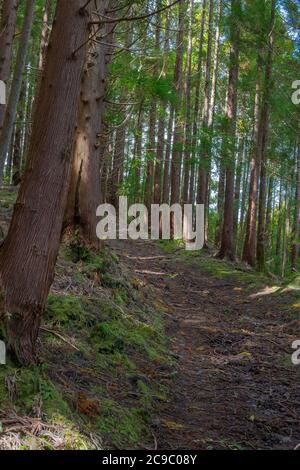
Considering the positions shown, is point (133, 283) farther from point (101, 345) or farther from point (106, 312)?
point (101, 345)

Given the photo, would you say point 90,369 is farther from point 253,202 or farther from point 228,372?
point 253,202

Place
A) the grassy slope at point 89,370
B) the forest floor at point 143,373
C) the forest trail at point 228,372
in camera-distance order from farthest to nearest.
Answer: the forest trail at point 228,372
the forest floor at point 143,373
the grassy slope at point 89,370

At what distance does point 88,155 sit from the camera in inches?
320

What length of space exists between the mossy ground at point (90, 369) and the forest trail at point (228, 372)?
27 cm

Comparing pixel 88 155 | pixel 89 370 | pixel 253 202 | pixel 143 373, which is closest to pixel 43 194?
pixel 89 370

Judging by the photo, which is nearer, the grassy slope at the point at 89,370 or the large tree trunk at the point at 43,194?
the grassy slope at the point at 89,370

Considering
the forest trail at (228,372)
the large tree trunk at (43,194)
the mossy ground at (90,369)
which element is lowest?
the forest trail at (228,372)

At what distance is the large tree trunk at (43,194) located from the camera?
13.0 ft

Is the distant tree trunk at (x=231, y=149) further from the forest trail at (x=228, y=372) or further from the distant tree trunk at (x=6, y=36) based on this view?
the distant tree trunk at (x=6, y=36)

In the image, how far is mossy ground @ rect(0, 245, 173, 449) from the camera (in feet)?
11.6

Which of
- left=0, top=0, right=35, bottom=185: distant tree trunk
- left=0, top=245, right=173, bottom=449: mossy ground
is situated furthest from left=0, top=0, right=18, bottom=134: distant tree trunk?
left=0, top=245, right=173, bottom=449: mossy ground

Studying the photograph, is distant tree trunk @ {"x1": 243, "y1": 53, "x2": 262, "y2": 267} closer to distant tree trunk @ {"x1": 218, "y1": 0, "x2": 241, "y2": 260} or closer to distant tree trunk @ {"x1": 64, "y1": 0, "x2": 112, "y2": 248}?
distant tree trunk @ {"x1": 218, "y1": 0, "x2": 241, "y2": 260}

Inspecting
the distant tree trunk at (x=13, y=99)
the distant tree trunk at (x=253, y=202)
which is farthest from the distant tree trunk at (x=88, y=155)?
the distant tree trunk at (x=253, y=202)

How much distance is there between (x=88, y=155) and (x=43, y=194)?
4.15 metres
